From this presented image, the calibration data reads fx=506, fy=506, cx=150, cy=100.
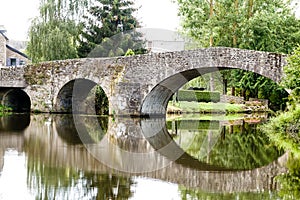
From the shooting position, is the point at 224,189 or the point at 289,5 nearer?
the point at 224,189

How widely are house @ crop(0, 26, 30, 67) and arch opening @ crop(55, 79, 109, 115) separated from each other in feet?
35.0

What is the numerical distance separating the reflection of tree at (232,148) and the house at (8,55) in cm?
2270

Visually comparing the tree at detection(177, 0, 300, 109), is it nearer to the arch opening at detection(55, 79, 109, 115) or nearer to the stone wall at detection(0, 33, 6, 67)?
the arch opening at detection(55, 79, 109, 115)

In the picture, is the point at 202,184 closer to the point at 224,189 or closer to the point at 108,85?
the point at 224,189

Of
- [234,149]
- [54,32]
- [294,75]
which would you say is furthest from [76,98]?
[234,149]

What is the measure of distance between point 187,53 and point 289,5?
1300 centimetres

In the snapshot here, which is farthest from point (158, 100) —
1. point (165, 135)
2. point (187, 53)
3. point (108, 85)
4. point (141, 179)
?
point (141, 179)

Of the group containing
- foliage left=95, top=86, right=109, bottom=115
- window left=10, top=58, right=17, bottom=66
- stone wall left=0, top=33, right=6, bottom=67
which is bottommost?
foliage left=95, top=86, right=109, bottom=115

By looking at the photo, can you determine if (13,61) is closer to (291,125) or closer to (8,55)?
(8,55)

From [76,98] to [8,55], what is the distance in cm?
1383

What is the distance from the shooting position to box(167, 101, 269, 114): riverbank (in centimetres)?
2831

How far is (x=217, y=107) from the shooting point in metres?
29.1

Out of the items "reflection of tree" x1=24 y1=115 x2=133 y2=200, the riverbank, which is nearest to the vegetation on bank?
"reflection of tree" x1=24 y1=115 x2=133 y2=200

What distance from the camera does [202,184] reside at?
716 centimetres
